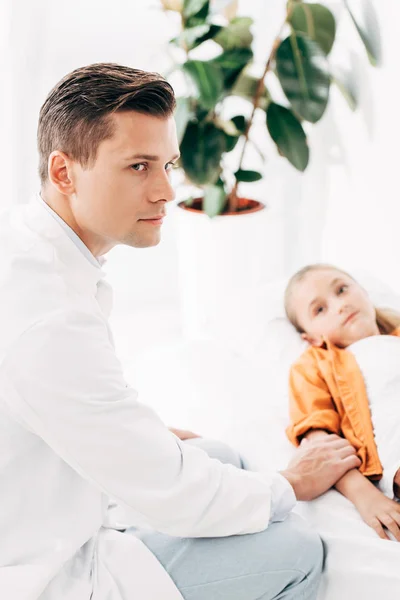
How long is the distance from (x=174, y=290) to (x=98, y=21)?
1.14 metres

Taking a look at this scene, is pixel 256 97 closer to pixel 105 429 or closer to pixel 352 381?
pixel 352 381

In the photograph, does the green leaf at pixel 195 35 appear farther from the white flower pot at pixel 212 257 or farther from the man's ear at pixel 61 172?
the man's ear at pixel 61 172

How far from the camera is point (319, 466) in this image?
160 cm

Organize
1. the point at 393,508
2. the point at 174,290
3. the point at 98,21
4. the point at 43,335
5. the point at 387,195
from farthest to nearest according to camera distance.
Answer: the point at 174,290, the point at 98,21, the point at 387,195, the point at 393,508, the point at 43,335

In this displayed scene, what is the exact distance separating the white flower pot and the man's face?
1453mm

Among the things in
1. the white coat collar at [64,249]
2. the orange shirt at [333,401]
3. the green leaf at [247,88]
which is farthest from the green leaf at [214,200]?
the white coat collar at [64,249]

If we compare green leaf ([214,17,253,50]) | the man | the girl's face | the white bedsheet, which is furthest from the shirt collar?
green leaf ([214,17,253,50])

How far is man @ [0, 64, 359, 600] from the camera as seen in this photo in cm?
117

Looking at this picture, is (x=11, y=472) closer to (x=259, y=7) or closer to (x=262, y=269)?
(x=262, y=269)

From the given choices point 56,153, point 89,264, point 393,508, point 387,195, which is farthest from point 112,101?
point 387,195

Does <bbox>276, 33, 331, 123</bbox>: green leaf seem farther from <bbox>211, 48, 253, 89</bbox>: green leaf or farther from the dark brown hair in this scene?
the dark brown hair

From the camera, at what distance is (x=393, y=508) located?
1525 millimetres

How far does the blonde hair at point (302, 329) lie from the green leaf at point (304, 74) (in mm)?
707

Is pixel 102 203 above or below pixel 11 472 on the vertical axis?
above
